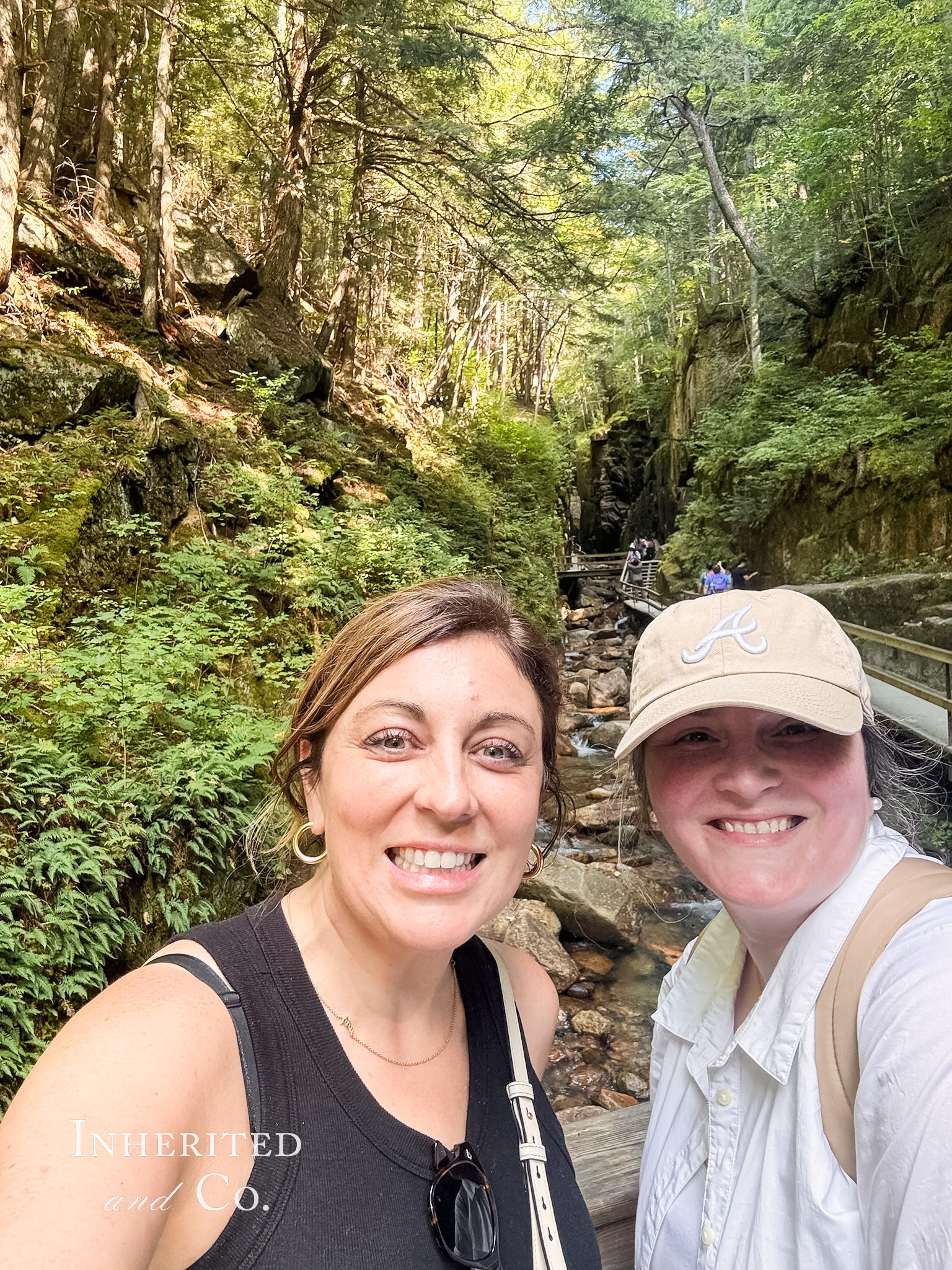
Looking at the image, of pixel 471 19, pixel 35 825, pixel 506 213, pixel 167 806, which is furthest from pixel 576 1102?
pixel 471 19

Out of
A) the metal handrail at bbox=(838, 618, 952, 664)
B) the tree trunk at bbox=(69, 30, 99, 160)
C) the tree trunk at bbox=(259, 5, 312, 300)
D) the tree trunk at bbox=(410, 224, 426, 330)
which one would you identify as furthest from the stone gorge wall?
the tree trunk at bbox=(69, 30, 99, 160)

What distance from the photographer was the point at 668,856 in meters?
6.89

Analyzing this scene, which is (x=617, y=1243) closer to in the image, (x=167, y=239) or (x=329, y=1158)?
(x=329, y=1158)

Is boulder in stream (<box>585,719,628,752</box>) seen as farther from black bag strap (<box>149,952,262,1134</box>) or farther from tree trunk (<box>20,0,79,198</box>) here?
tree trunk (<box>20,0,79,198</box>)

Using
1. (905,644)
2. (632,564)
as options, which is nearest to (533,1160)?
(905,644)

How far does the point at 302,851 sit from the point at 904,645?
20.3 ft

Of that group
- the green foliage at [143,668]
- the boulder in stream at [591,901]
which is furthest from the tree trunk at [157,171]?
the boulder in stream at [591,901]

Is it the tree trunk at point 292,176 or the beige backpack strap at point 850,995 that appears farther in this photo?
the tree trunk at point 292,176

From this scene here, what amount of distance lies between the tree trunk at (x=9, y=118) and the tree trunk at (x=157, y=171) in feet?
4.40

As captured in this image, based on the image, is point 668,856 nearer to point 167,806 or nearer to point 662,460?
point 167,806

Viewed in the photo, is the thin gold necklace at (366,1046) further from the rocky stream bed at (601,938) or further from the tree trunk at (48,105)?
the tree trunk at (48,105)

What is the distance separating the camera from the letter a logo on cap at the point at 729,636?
3.53 ft

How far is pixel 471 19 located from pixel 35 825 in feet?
39.3

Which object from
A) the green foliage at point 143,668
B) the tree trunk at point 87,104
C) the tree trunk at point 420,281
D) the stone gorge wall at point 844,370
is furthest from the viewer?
the tree trunk at point 420,281
